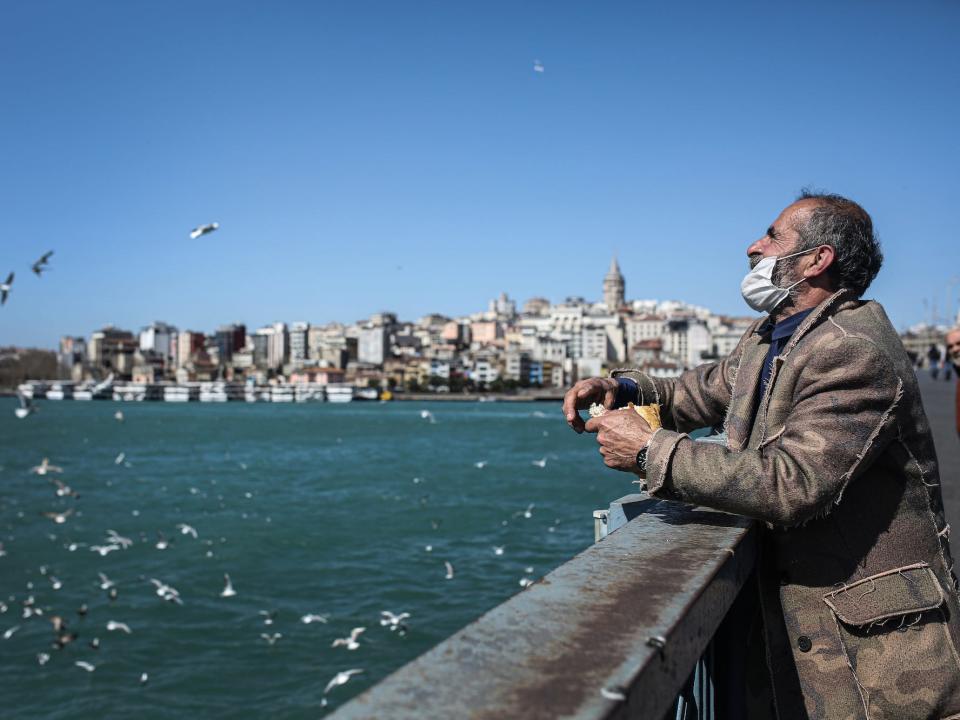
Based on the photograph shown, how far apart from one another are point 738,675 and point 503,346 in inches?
5291

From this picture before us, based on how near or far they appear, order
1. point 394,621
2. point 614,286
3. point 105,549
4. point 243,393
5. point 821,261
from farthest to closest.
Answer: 1. point 614,286
2. point 243,393
3. point 105,549
4. point 394,621
5. point 821,261

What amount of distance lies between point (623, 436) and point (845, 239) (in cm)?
59

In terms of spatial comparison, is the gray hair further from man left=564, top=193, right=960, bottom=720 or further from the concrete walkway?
the concrete walkway

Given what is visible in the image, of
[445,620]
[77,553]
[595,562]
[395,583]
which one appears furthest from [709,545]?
[77,553]

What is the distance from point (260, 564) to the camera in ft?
50.4

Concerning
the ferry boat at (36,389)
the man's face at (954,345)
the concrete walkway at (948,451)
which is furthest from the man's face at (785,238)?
the ferry boat at (36,389)

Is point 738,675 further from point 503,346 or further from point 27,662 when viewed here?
point 503,346

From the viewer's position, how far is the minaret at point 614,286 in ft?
542

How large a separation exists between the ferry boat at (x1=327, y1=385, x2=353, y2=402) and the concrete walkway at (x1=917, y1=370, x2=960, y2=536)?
10534 centimetres

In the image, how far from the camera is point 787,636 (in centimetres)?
157

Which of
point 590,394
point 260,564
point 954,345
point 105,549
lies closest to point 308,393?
point 105,549

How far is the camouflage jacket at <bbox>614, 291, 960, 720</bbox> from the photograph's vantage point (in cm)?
142

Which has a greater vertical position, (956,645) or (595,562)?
(595,562)

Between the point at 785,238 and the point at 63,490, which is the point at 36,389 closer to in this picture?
the point at 63,490
